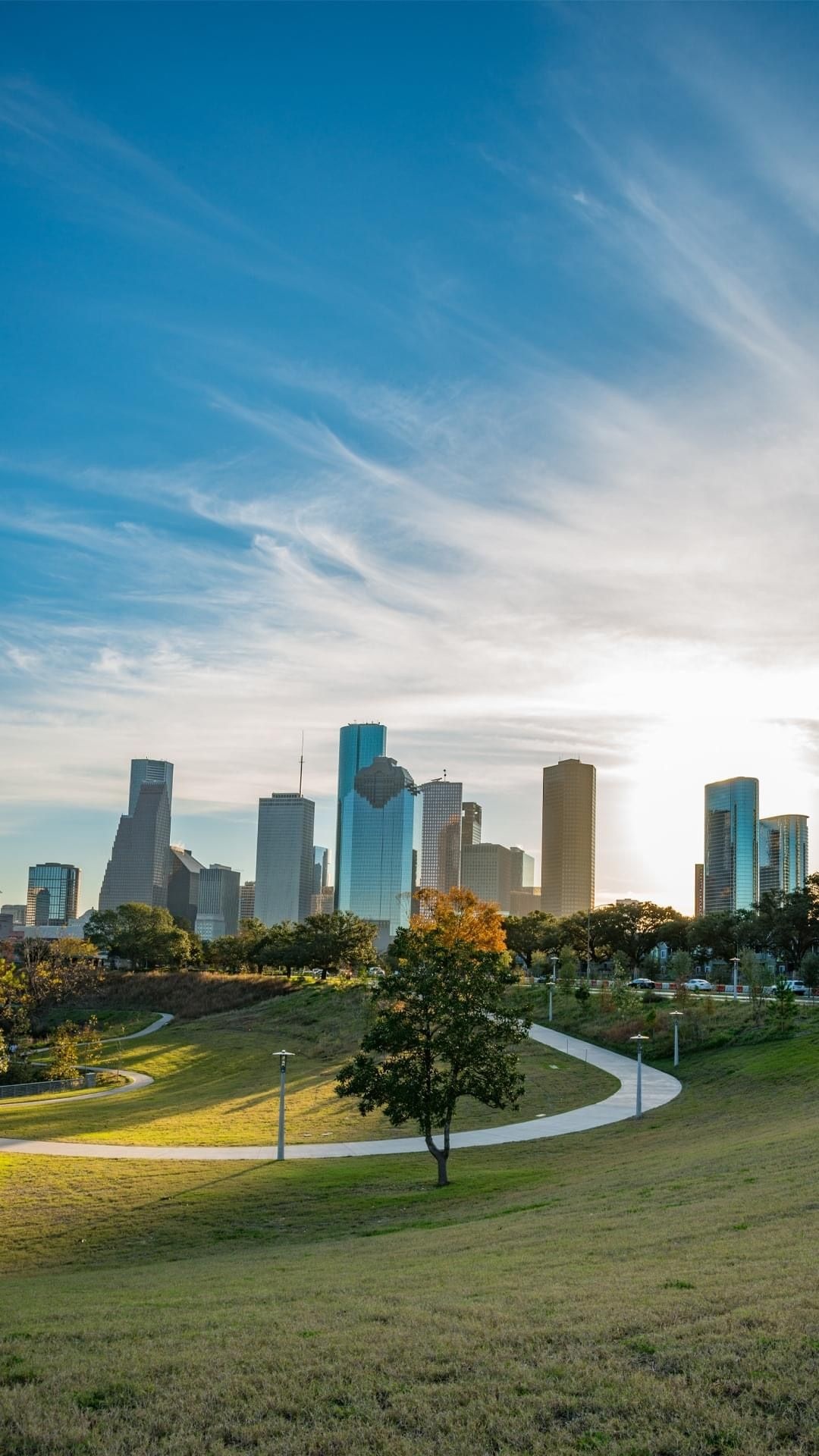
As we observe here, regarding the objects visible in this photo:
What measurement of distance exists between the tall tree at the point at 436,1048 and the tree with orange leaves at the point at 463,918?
35.3 meters

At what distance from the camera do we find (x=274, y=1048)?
65.6 meters

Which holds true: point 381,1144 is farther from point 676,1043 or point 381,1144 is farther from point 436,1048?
point 676,1043

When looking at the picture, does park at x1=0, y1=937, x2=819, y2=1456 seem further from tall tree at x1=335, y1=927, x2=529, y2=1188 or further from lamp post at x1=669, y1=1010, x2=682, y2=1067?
lamp post at x1=669, y1=1010, x2=682, y2=1067

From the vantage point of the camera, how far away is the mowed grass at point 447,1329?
7.60m

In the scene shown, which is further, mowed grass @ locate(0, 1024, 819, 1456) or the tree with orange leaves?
the tree with orange leaves

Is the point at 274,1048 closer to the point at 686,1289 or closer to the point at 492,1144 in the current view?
the point at 492,1144

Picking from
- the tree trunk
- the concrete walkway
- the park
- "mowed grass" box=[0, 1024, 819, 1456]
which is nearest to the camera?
"mowed grass" box=[0, 1024, 819, 1456]

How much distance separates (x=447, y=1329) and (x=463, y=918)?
63.3 m

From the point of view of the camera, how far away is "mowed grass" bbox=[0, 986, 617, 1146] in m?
38.0

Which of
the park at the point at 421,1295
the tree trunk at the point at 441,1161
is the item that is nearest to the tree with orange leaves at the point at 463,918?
the park at the point at 421,1295

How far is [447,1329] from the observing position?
9789 millimetres

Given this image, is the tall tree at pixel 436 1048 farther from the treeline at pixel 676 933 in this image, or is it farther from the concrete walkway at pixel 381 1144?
the treeline at pixel 676 933

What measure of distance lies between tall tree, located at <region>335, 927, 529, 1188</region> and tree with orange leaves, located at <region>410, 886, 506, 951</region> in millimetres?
35285

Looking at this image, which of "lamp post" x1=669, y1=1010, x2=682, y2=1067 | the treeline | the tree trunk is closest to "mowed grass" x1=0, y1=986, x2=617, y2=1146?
"lamp post" x1=669, y1=1010, x2=682, y2=1067
